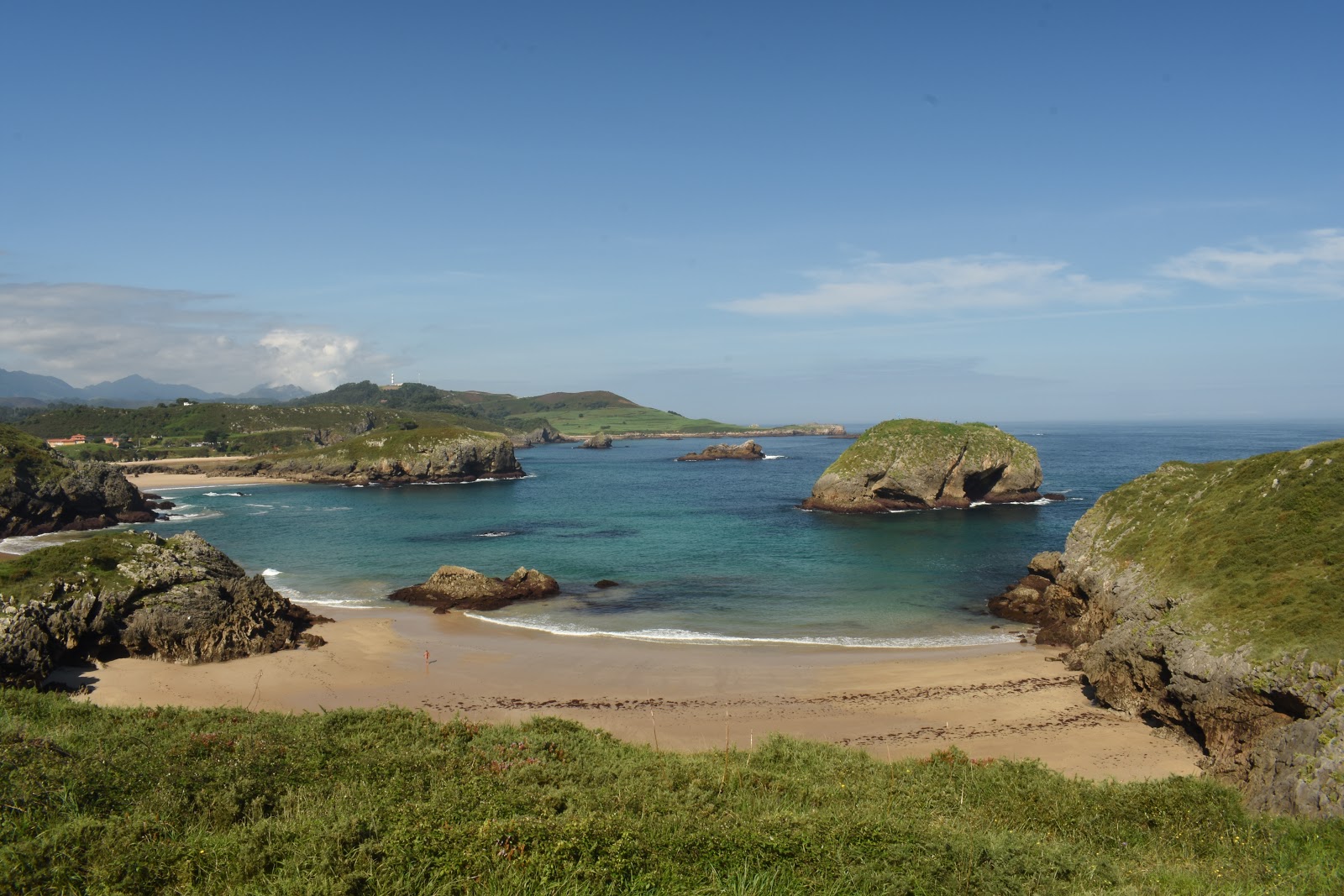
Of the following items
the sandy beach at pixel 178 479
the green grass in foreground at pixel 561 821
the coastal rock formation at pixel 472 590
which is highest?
the green grass in foreground at pixel 561 821

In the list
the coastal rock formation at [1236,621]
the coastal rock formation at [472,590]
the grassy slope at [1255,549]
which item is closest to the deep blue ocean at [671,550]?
the coastal rock formation at [472,590]

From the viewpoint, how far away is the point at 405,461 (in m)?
111

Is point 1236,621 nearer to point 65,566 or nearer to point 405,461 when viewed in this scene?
point 65,566

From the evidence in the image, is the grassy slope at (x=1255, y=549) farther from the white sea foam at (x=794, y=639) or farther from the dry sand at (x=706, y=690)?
the white sea foam at (x=794, y=639)

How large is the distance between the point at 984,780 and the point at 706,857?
7.98 metres

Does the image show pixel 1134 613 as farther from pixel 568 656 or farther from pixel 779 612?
pixel 568 656

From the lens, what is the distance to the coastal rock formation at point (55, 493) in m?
61.9

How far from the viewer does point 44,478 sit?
65.7 metres

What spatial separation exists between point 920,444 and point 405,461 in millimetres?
77166

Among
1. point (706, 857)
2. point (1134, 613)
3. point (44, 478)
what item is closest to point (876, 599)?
point (1134, 613)

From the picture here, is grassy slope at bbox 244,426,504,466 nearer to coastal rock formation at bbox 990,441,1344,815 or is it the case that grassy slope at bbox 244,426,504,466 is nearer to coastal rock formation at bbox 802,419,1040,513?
coastal rock formation at bbox 802,419,1040,513

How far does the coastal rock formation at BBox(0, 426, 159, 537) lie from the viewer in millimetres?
61906

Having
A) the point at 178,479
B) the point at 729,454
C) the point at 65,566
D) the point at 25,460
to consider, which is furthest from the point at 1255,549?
the point at 729,454

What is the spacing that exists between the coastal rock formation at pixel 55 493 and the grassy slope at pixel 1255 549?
80017 millimetres
